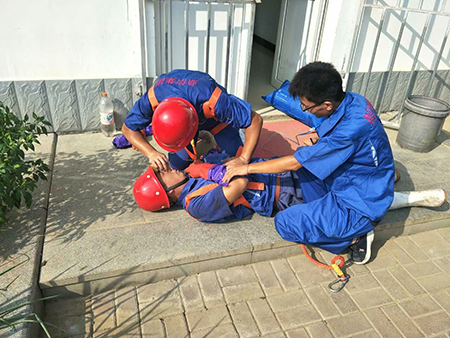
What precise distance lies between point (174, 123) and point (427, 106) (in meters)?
3.45

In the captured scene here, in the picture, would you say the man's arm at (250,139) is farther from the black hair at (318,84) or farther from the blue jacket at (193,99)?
the black hair at (318,84)

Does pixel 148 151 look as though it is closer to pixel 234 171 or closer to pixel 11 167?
pixel 234 171

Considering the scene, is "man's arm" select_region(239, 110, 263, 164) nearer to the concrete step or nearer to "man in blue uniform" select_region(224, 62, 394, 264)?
"man in blue uniform" select_region(224, 62, 394, 264)

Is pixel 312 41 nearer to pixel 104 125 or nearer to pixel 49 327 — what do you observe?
pixel 104 125

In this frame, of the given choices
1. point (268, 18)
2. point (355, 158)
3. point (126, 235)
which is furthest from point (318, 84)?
point (268, 18)

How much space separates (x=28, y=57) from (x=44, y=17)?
1.49 feet

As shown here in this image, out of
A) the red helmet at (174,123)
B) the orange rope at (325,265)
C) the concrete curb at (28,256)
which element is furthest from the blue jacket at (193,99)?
the orange rope at (325,265)

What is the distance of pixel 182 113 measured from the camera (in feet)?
8.82

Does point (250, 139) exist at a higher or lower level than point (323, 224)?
higher

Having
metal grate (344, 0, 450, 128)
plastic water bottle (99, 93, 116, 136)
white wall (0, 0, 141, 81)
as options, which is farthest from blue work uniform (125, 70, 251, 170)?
metal grate (344, 0, 450, 128)

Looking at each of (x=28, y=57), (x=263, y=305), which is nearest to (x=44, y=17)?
(x=28, y=57)

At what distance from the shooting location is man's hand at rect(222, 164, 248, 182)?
284cm

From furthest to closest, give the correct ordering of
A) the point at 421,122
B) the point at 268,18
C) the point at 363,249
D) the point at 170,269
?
the point at 268,18, the point at 421,122, the point at 363,249, the point at 170,269

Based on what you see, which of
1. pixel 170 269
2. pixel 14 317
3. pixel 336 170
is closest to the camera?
pixel 14 317
